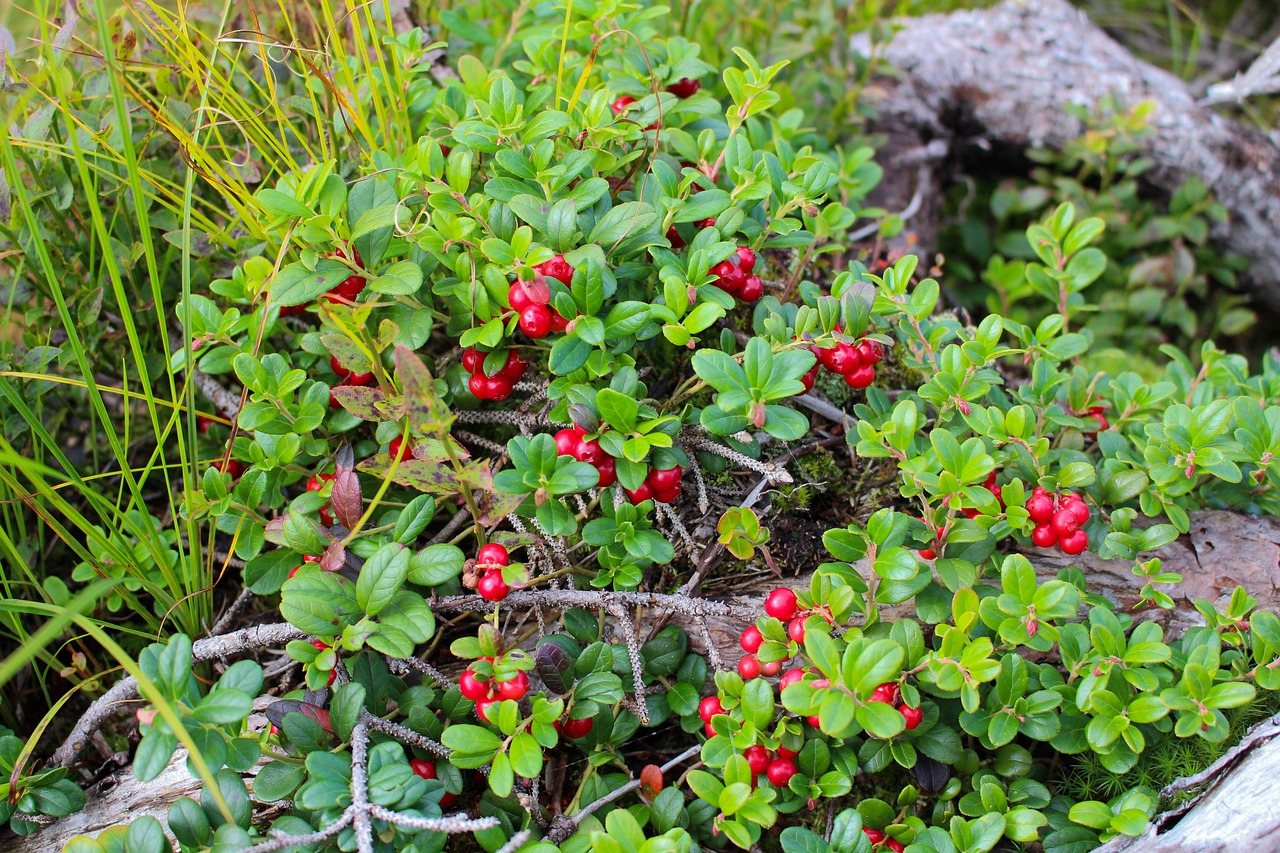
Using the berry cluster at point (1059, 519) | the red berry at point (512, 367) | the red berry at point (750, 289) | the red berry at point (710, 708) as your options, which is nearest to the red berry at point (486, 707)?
the red berry at point (710, 708)

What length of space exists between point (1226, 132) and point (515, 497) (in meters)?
3.56

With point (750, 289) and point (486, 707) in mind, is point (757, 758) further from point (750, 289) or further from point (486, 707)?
point (750, 289)

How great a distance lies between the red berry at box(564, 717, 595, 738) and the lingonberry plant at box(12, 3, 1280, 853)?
1 cm

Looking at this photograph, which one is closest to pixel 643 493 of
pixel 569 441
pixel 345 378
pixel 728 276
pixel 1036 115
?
pixel 569 441

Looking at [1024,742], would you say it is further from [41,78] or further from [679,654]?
[41,78]

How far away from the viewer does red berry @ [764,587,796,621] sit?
5.72 ft

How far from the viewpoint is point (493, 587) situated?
1700 millimetres

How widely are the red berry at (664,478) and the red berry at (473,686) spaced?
53 centimetres

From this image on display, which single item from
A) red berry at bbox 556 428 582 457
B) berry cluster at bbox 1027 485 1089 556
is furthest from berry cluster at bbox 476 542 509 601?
berry cluster at bbox 1027 485 1089 556

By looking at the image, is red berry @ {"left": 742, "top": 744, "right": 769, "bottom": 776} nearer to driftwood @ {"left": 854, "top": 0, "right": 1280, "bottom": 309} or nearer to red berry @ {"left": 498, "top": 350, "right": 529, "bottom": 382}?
red berry @ {"left": 498, "top": 350, "right": 529, "bottom": 382}

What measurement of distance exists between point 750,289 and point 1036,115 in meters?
2.40

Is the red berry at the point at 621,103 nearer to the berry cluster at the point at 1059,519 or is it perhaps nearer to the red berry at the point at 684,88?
the red berry at the point at 684,88

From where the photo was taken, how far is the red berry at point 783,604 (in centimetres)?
174

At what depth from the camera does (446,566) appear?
1699 mm
